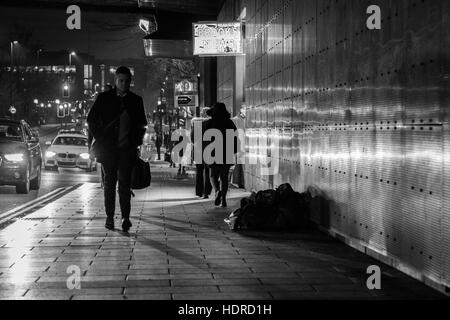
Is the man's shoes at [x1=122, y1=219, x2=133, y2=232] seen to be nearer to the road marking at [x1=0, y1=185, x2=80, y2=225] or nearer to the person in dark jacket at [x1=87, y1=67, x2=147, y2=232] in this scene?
the person in dark jacket at [x1=87, y1=67, x2=147, y2=232]

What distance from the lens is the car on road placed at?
1684 cm

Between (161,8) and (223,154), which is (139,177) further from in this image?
(161,8)

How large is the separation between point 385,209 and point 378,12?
6.41ft

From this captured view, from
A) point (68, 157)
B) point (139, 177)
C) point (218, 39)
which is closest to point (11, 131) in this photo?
point (218, 39)

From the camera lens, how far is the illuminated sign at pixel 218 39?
1797 cm

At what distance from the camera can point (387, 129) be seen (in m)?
6.87

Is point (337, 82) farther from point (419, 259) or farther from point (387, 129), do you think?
point (419, 259)

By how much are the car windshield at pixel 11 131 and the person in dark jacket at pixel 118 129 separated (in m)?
8.95

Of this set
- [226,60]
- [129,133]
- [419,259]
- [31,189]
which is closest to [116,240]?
[129,133]

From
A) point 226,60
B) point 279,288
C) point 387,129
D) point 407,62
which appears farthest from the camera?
point 226,60

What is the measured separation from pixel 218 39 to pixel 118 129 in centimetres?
918

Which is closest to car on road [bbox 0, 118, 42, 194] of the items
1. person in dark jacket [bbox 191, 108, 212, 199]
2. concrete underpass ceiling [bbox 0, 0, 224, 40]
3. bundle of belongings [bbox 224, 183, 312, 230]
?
person in dark jacket [bbox 191, 108, 212, 199]

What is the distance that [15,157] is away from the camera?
17.1 m

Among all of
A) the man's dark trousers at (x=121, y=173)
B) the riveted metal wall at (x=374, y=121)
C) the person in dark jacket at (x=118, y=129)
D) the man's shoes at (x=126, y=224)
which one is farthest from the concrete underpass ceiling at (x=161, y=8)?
the man's shoes at (x=126, y=224)
